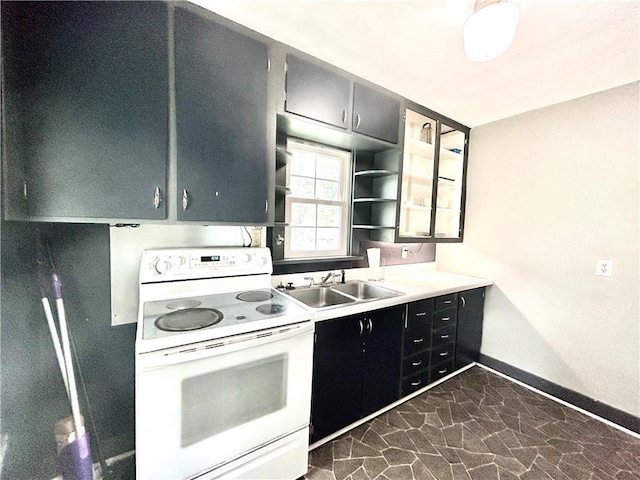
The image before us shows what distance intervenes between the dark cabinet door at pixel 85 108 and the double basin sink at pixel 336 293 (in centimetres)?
113

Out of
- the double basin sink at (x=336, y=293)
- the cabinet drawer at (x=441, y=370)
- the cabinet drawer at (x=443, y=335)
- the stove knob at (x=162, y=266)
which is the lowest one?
the cabinet drawer at (x=441, y=370)

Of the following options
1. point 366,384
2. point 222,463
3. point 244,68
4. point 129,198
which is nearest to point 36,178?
point 129,198

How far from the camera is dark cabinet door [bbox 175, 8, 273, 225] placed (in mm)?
1221

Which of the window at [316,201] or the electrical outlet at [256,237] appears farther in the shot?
the window at [316,201]

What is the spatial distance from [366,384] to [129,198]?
69.2 inches

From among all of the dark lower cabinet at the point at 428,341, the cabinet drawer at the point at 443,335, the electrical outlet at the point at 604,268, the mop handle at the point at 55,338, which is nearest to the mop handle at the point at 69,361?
the mop handle at the point at 55,338

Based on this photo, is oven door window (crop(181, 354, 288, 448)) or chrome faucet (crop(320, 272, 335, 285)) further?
chrome faucet (crop(320, 272, 335, 285))

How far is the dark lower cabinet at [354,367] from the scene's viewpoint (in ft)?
4.85

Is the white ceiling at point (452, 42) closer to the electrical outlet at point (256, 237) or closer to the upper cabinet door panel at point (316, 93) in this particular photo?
the upper cabinet door panel at point (316, 93)

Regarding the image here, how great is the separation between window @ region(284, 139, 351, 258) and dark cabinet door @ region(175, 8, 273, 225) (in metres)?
0.58

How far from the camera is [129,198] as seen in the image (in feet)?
3.71

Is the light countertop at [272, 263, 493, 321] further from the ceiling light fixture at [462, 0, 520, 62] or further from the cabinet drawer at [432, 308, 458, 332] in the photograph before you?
the ceiling light fixture at [462, 0, 520, 62]

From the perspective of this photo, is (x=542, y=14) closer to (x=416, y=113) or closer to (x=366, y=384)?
(x=416, y=113)

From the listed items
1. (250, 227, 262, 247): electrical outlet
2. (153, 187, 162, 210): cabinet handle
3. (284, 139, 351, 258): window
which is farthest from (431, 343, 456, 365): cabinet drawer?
(153, 187, 162, 210): cabinet handle
